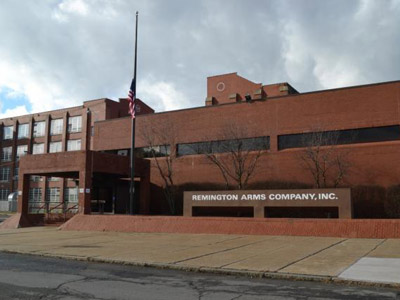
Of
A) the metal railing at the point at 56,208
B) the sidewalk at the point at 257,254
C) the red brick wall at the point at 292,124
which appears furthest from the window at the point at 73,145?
the sidewalk at the point at 257,254

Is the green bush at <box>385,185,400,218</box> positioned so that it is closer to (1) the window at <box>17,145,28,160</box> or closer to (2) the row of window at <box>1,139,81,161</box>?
(2) the row of window at <box>1,139,81,161</box>

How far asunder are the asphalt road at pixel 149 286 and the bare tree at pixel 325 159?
20.1 meters

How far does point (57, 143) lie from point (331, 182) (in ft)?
170

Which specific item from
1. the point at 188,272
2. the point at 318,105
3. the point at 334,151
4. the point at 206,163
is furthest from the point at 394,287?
the point at 206,163

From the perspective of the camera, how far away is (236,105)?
114ft

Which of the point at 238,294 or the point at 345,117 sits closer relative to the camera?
the point at 238,294

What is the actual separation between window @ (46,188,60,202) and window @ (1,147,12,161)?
14407 millimetres

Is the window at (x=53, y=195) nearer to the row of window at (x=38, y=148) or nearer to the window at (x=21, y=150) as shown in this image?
the row of window at (x=38, y=148)

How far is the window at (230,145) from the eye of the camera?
1286 inches

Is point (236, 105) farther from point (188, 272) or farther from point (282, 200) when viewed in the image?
point (188, 272)

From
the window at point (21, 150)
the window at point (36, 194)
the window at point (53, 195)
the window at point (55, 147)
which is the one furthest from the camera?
the window at point (21, 150)

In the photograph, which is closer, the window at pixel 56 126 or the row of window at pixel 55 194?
the row of window at pixel 55 194

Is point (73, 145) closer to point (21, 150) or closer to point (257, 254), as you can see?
point (21, 150)

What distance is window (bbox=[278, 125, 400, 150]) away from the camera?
2833cm
